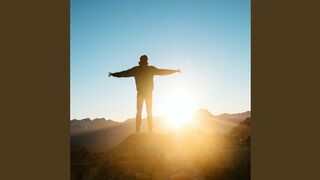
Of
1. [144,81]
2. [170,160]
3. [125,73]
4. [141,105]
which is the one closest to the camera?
[170,160]

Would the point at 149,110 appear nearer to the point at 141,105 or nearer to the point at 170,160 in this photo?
the point at 141,105

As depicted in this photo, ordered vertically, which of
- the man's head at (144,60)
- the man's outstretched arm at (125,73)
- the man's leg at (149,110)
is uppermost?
the man's head at (144,60)

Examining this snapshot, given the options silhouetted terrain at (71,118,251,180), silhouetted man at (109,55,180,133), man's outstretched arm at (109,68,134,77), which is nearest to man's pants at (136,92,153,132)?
silhouetted man at (109,55,180,133)

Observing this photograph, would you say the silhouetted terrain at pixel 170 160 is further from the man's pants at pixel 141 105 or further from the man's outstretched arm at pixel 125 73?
the man's outstretched arm at pixel 125 73

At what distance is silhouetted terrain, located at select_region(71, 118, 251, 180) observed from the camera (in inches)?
458

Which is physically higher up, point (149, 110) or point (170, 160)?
point (149, 110)

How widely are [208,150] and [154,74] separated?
12.7 feet

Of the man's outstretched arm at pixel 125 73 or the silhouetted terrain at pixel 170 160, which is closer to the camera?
the silhouetted terrain at pixel 170 160

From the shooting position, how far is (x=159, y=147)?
43.1ft

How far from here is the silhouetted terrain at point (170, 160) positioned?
1164cm

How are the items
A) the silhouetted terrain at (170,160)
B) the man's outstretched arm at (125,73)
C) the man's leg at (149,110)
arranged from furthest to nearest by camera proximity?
the man's outstretched arm at (125,73), the man's leg at (149,110), the silhouetted terrain at (170,160)

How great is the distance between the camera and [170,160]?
41.2 ft

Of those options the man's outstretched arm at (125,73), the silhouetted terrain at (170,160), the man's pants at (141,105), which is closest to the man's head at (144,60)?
the man's outstretched arm at (125,73)

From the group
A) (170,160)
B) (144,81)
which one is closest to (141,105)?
(144,81)
